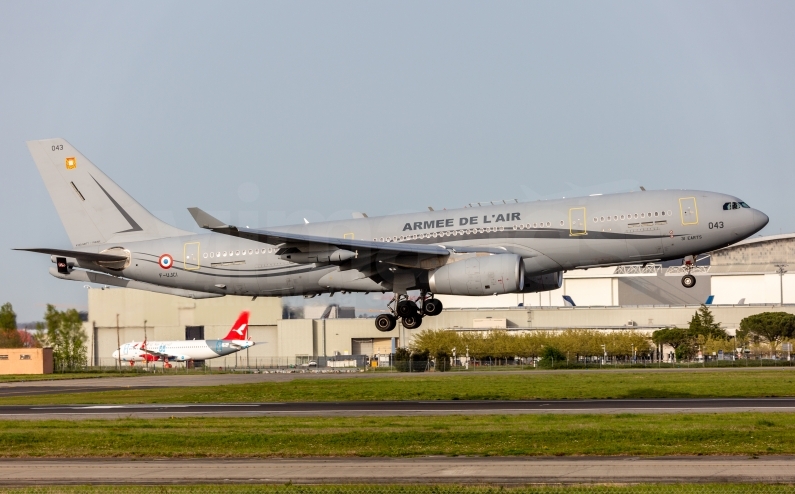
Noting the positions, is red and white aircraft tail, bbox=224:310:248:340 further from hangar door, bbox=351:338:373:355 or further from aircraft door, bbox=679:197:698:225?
aircraft door, bbox=679:197:698:225

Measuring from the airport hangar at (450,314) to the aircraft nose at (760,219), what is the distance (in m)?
52.7

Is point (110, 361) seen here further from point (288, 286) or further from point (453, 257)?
point (453, 257)

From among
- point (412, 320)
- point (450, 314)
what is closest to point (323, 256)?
point (412, 320)

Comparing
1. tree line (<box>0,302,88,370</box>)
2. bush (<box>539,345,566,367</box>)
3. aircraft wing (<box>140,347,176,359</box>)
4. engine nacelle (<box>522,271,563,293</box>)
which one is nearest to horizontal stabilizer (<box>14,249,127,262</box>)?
engine nacelle (<box>522,271,563,293</box>)

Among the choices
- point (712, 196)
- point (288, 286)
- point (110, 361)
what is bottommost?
point (110, 361)

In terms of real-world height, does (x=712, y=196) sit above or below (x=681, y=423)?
above

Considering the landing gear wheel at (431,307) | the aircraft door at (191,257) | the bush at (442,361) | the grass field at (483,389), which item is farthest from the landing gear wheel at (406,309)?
the bush at (442,361)

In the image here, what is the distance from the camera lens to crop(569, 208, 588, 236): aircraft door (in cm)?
4047

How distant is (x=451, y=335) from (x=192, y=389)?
140 ft

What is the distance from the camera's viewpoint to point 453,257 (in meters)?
41.9

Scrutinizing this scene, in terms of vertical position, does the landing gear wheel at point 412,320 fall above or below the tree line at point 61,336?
above

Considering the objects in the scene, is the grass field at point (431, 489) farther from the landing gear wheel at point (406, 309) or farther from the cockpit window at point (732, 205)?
the landing gear wheel at point (406, 309)

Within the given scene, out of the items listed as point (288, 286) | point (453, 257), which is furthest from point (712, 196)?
point (288, 286)

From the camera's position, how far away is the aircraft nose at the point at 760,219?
40.1m
